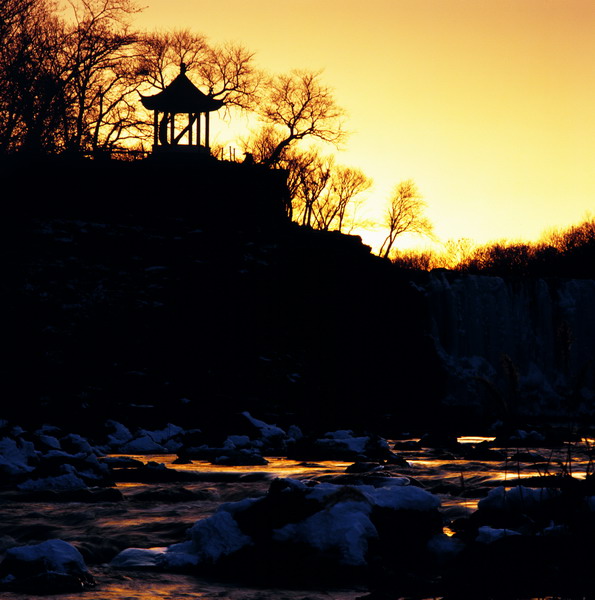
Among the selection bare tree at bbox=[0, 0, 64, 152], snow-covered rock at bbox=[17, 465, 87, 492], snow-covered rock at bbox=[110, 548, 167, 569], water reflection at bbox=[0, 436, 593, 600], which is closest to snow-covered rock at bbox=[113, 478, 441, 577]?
snow-covered rock at bbox=[110, 548, 167, 569]

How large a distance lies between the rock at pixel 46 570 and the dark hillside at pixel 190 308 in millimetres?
18623

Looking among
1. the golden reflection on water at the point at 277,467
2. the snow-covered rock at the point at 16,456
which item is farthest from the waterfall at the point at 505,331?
the snow-covered rock at the point at 16,456

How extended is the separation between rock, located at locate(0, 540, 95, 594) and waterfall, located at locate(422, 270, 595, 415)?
3414 cm

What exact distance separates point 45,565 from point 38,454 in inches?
339

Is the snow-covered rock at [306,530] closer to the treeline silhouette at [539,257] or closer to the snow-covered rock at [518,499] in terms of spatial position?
the snow-covered rock at [518,499]

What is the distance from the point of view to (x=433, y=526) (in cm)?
666

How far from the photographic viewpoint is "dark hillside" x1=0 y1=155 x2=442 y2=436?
29005 millimetres

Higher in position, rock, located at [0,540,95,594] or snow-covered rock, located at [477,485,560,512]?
snow-covered rock, located at [477,485,560,512]

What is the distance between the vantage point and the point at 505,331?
42438 millimetres

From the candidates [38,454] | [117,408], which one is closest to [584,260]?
[117,408]

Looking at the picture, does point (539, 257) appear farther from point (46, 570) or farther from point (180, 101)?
point (46, 570)

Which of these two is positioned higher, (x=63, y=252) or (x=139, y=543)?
(x=63, y=252)

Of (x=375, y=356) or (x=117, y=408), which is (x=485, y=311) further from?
(x=117, y=408)

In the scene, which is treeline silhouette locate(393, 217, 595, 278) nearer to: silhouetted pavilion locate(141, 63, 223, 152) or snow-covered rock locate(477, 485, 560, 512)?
silhouetted pavilion locate(141, 63, 223, 152)
